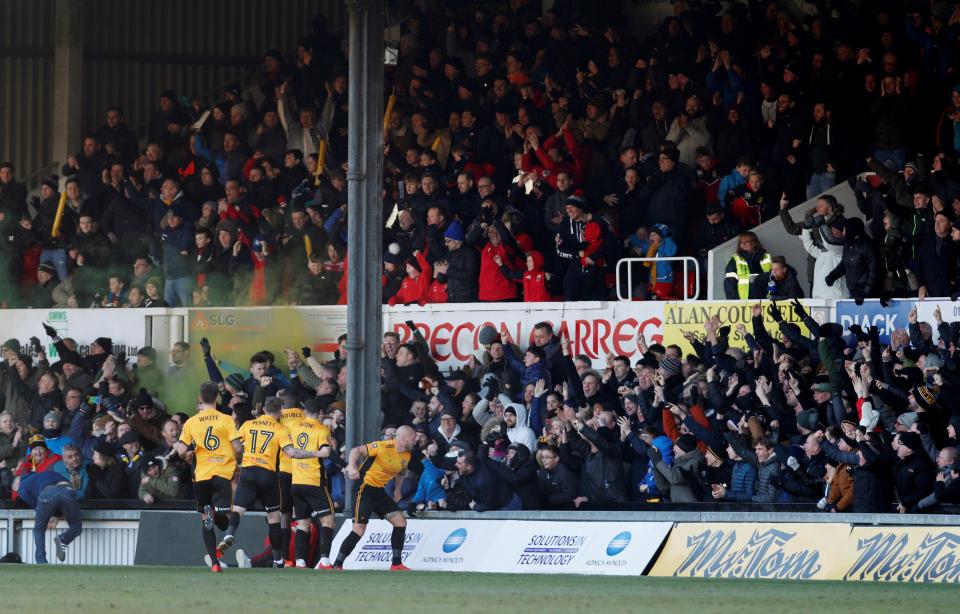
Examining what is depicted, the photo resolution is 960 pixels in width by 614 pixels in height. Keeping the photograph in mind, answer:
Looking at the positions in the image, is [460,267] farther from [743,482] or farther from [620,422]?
[743,482]

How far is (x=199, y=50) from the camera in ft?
88.7

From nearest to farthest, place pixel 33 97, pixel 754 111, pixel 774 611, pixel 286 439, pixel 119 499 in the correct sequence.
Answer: pixel 774 611, pixel 286 439, pixel 119 499, pixel 754 111, pixel 33 97

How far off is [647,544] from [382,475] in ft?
7.85

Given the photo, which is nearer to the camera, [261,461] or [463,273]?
[261,461]

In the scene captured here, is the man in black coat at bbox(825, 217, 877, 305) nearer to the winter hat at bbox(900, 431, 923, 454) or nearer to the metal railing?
the metal railing

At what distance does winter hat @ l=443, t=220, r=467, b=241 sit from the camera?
19.7 meters

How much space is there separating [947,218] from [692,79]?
4659 mm

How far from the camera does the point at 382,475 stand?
1568 centimetres

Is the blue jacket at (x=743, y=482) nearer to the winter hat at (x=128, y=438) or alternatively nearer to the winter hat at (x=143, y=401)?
the winter hat at (x=128, y=438)

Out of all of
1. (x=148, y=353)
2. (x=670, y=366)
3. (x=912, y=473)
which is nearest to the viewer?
(x=912, y=473)

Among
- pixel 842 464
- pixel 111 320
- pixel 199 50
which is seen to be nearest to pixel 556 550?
pixel 842 464

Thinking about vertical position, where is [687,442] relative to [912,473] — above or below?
above

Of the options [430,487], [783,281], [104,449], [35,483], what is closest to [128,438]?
[104,449]

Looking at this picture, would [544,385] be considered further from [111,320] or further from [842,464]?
[111,320]
